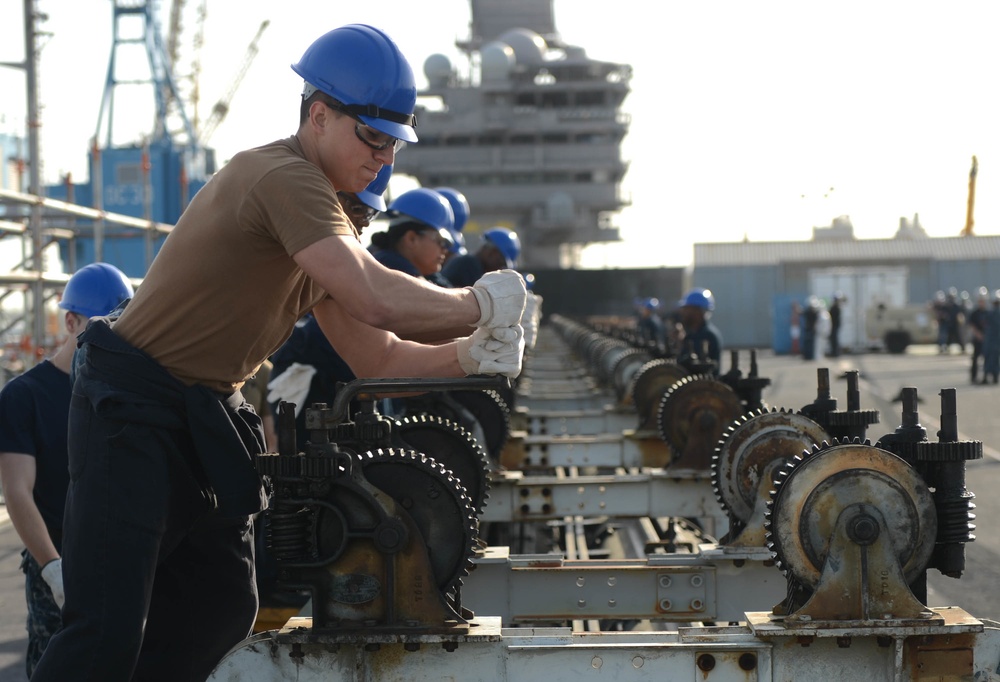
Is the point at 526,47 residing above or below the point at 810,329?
above

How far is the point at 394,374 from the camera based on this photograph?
3.42 m

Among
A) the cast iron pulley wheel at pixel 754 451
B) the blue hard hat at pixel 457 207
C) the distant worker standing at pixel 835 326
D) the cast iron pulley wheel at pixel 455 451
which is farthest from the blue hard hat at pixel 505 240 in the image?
the distant worker standing at pixel 835 326

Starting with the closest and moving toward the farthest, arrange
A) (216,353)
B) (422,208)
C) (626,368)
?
(216,353)
(422,208)
(626,368)

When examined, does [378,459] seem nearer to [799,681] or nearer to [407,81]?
[407,81]

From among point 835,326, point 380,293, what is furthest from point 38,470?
point 835,326

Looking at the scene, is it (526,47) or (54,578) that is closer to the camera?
(54,578)

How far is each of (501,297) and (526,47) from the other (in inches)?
2484

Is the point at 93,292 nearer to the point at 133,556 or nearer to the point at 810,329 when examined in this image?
the point at 133,556

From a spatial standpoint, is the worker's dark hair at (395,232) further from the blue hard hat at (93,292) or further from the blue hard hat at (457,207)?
the blue hard hat at (457,207)

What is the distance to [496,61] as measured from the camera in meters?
62.4

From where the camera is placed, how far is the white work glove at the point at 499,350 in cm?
298

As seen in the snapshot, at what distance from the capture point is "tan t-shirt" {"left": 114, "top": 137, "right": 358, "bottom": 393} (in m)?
2.80

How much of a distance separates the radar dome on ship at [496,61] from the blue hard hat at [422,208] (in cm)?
5642

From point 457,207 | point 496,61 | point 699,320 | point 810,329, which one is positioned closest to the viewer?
point 457,207
